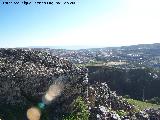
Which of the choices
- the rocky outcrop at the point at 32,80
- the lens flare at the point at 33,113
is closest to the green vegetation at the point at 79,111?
the rocky outcrop at the point at 32,80

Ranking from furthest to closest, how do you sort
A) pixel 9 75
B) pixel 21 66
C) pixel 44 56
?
pixel 44 56
pixel 21 66
pixel 9 75

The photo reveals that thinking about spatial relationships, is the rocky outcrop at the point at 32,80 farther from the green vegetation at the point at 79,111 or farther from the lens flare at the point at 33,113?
the green vegetation at the point at 79,111

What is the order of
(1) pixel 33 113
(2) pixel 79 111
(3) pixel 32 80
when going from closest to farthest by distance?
(1) pixel 33 113
(3) pixel 32 80
(2) pixel 79 111

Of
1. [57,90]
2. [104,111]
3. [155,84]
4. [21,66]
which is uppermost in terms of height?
[21,66]

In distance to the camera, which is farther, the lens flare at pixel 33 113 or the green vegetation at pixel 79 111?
the green vegetation at pixel 79 111

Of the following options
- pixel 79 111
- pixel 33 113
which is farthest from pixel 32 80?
pixel 79 111

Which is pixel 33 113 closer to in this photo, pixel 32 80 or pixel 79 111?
pixel 32 80

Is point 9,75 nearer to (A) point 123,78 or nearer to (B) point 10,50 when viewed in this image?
(B) point 10,50

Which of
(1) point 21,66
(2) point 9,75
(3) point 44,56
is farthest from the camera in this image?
(3) point 44,56

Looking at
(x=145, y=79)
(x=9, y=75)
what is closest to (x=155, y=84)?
(x=145, y=79)
